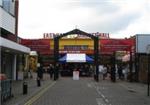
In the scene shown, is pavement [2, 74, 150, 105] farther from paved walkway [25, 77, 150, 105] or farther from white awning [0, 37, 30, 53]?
white awning [0, 37, 30, 53]

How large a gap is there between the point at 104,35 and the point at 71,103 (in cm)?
7346

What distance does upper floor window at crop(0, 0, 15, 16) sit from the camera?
46194mm

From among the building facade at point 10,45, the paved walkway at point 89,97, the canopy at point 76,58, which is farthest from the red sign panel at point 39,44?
the paved walkway at point 89,97

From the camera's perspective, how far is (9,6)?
49.3 m

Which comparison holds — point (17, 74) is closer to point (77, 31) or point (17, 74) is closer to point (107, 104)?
point (77, 31)

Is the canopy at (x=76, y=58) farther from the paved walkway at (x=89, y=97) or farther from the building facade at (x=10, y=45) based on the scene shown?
the paved walkway at (x=89, y=97)

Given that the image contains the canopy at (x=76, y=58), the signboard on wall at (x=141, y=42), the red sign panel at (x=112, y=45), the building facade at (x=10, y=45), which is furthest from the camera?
the red sign panel at (x=112, y=45)

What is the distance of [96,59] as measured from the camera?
202ft

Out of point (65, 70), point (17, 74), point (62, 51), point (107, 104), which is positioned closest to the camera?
point (107, 104)

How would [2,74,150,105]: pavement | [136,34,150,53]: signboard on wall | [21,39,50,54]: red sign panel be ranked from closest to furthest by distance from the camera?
1. [2,74,150,105]: pavement
2. [136,34,150,53]: signboard on wall
3. [21,39,50,54]: red sign panel

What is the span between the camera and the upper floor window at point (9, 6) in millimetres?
46194

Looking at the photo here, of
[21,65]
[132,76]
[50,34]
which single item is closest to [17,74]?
[21,65]

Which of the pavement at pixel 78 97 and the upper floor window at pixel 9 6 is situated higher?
the upper floor window at pixel 9 6

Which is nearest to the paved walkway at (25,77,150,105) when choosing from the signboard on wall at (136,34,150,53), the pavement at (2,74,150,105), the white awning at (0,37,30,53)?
the pavement at (2,74,150,105)
